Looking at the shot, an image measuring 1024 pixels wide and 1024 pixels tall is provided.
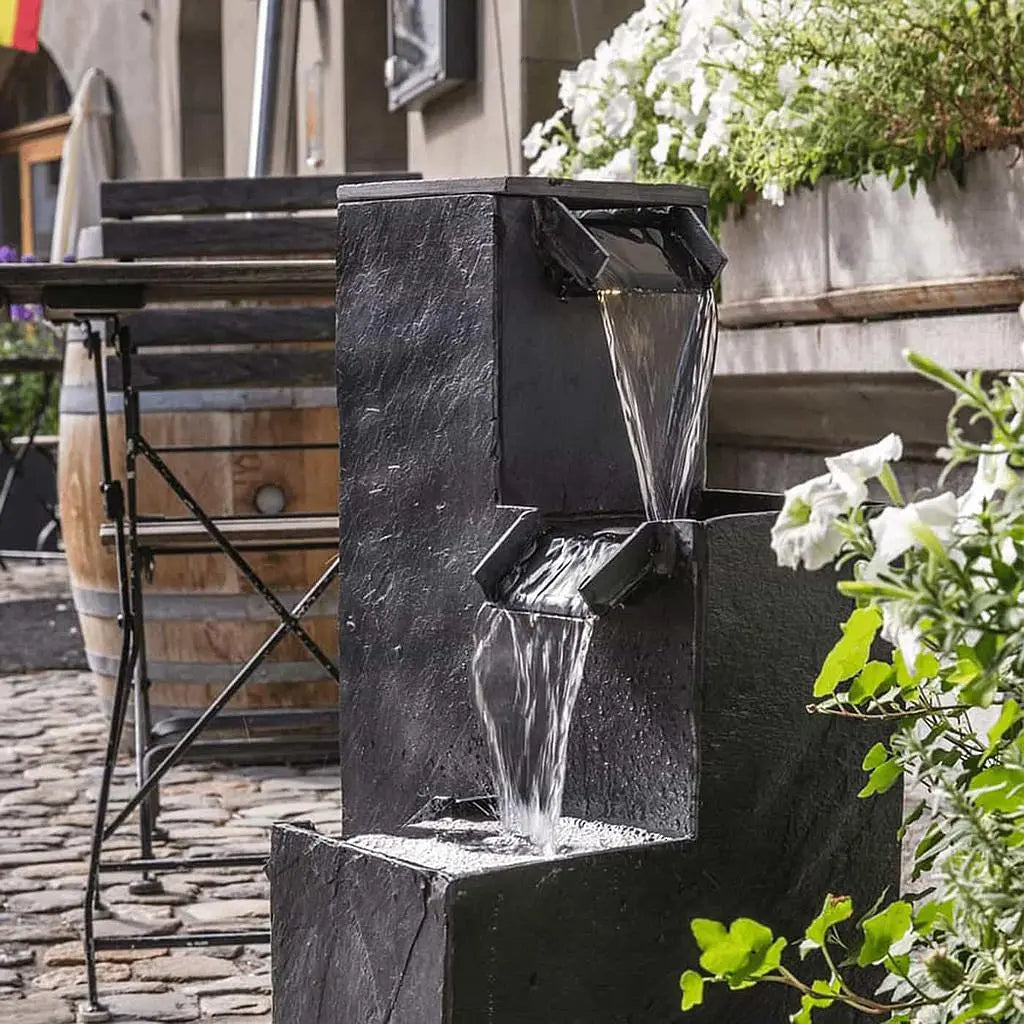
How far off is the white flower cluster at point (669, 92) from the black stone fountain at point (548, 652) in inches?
38.2

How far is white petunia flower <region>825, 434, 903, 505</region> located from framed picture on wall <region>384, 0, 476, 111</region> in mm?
4577

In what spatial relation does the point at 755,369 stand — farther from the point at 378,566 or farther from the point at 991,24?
the point at 378,566

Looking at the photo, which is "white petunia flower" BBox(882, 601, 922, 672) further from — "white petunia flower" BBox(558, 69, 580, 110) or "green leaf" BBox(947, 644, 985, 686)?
"white petunia flower" BBox(558, 69, 580, 110)

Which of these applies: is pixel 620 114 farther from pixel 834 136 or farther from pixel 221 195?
pixel 221 195

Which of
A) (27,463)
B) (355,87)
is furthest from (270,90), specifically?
(27,463)

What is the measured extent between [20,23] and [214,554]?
369 cm

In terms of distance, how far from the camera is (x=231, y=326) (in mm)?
4645

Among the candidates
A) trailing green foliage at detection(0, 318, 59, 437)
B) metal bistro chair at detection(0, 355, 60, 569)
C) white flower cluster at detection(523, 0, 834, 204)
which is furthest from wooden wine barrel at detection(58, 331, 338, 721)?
trailing green foliage at detection(0, 318, 59, 437)

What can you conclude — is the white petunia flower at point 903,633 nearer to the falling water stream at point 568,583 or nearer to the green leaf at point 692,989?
the green leaf at point 692,989

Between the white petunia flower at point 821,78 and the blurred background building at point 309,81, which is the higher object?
the blurred background building at point 309,81

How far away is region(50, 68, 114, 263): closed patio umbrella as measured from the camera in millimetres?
11000

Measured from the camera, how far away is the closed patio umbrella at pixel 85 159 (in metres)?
11.0

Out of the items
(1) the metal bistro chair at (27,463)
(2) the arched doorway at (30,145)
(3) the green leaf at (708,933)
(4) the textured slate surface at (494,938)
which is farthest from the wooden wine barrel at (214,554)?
(2) the arched doorway at (30,145)

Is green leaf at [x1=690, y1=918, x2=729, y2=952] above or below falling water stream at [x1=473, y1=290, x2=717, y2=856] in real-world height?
below
